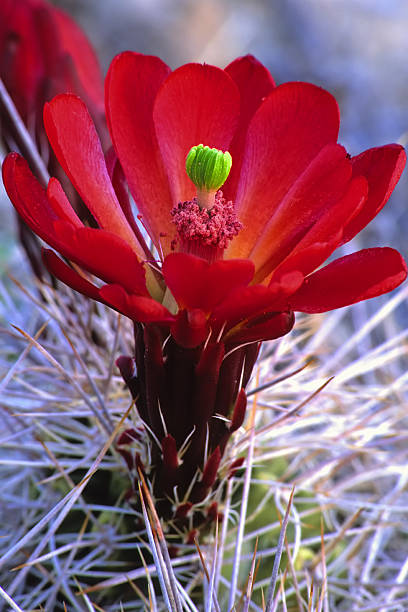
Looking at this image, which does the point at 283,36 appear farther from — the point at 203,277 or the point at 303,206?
the point at 203,277

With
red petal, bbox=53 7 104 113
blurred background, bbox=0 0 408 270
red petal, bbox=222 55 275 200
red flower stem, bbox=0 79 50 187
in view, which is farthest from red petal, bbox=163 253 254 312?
blurred background, bbox=0 0 408 270

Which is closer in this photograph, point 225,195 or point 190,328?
point 190,328

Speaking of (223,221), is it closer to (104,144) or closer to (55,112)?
(55,112)

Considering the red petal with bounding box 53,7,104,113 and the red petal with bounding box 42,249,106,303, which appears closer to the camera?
the red petal with bounding box 42,249,106,303

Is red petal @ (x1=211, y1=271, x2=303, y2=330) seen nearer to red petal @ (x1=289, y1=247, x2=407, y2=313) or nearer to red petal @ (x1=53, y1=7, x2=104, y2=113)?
red petal @ (x1=289, y1=247, x2=407, y2=313)

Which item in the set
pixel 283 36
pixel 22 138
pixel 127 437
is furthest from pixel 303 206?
pixel 283 36

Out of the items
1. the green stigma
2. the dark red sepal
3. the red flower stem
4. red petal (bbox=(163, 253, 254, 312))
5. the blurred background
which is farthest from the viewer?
the blurred background

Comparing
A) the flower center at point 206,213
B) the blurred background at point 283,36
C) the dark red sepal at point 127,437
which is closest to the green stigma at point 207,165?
the flower center at point 206,213
